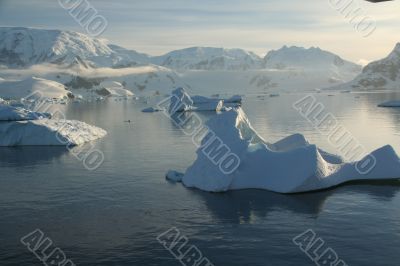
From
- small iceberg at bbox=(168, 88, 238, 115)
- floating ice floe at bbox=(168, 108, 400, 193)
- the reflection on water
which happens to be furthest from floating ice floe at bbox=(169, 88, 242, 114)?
floating ice floe at bbox=(168, 108, 400, 193)

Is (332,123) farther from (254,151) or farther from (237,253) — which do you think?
(237,253)

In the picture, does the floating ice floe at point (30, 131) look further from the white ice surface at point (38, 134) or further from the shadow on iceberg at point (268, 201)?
the shadow on iceberg at point (268, 201)

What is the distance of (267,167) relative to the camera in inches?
1393

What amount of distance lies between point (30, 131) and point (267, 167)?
40283 mm

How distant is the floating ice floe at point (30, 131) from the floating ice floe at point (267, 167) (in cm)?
2851

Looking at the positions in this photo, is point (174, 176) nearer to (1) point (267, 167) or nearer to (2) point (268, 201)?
(1) point (267, 167)

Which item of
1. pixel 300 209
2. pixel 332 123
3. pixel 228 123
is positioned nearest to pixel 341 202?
pixel 300 209

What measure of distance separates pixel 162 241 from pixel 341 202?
544 inches

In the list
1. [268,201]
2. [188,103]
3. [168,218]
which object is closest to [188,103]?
[188,103]

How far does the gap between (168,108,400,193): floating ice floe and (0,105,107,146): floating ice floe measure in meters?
28.5

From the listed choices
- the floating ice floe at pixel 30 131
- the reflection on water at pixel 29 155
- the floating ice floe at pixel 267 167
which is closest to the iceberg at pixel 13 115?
the floating ice floe at pixel 30 131

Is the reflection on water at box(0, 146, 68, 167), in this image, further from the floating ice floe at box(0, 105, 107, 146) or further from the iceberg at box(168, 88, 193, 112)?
the iceberg at box(168, 88, 193, 112)

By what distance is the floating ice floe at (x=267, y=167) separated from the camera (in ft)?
112

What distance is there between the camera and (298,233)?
25938mm
